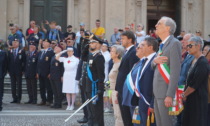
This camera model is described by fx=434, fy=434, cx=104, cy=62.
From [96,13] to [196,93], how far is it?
1455 cm

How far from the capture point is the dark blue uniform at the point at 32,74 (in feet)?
47.7

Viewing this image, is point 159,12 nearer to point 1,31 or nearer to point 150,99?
point 1,31

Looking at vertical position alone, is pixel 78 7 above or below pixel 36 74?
above

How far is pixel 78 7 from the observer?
69.7 ft

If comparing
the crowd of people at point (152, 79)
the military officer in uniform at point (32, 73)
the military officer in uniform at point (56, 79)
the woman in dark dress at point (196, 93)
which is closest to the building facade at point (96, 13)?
the military officer in uniform at point (32, 73)

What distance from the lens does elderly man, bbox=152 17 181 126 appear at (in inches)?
237

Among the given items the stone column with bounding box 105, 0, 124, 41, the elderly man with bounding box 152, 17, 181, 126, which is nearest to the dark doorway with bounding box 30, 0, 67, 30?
the stone column with bounding box 105, 0, 124, 41

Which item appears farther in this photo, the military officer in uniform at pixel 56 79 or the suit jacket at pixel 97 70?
the military officer in uniform at pixel 56 79

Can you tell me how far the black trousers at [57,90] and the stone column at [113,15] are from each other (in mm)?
7483

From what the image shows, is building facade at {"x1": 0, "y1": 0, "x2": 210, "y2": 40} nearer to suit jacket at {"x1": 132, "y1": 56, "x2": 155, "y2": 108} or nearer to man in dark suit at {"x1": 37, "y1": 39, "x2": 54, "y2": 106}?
man in dark suit at {"x1": 37, "y1": 39, "x2": 54, "y2": 106}

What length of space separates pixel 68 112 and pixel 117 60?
13.9ft

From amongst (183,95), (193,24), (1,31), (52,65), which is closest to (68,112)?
(52,65)

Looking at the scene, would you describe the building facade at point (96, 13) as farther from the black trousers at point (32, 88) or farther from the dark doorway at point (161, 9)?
the black trousers at point (32, 88)

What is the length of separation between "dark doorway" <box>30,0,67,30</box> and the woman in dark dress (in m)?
14.8
